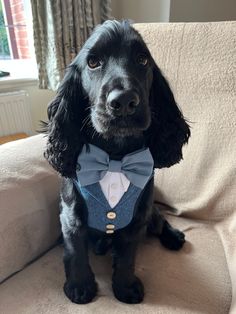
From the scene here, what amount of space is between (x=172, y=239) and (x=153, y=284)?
17cm

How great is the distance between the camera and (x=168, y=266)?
0.95 metres

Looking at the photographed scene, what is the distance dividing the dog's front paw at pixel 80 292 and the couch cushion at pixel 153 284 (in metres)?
0.01

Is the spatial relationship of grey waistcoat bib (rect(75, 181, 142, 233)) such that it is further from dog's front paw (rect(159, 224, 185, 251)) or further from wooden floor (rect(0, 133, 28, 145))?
wooden floor (rect(0, 133, 28, 145))

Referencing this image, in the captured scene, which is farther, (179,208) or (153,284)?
(179,208)

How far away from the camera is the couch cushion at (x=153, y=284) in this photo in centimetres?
82

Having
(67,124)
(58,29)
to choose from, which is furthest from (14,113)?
(67,124)

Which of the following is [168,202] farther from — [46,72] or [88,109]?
[46,72]

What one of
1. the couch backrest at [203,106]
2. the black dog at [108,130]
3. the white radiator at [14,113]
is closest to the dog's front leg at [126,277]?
the black dog at [108,130]

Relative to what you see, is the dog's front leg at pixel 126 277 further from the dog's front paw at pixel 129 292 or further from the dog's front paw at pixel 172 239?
the dog's front paw at pixel 172 239

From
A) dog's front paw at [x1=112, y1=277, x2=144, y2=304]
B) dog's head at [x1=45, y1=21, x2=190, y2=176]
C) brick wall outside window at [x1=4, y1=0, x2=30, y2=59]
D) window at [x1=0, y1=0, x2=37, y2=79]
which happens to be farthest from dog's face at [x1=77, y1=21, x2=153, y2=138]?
brick wall outside window at [x1=4, y1=0, x2=30, y2=59]

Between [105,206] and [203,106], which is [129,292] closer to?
[105,206]

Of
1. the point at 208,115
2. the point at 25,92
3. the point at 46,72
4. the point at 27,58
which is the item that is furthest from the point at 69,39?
the point at 208,115

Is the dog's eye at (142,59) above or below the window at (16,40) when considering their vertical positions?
above

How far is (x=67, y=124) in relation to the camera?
821 millimetres
